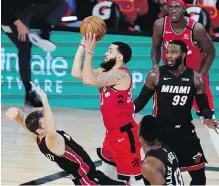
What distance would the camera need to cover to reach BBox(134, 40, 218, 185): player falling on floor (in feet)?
20.5

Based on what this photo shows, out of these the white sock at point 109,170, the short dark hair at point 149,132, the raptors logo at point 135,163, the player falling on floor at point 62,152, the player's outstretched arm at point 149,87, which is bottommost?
the white sock at point 109,170

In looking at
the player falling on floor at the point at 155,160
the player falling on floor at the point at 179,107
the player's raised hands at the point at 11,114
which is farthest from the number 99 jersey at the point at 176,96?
the player's raised hands at the point at 11,114

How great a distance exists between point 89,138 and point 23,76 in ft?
10.3

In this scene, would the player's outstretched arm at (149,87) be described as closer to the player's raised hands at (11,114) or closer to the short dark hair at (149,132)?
the player's raised hands at (11,114)

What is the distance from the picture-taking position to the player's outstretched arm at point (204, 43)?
8.16 m

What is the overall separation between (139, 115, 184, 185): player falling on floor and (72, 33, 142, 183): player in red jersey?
50.8 inches

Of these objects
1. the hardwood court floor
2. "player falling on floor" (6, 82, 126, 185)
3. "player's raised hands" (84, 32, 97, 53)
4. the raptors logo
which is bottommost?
the hardwood court floor

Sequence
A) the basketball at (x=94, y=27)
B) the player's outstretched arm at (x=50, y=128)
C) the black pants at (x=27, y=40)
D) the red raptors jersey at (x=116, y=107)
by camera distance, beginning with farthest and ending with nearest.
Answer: the black pants at (x=27, y=40), the basketball at (x=94, y=27), the red raptors jersey at (x=116, y=107), the player's outstretched arm at (x=50, y=128)

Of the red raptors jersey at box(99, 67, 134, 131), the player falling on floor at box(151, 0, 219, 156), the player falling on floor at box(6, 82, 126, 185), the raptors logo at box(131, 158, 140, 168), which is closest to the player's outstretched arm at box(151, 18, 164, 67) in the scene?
the player falling on floor at box(151, 0, 219, 156)

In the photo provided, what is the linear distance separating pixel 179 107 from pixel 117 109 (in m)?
0.58

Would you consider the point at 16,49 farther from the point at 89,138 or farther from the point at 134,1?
the point at 89,138

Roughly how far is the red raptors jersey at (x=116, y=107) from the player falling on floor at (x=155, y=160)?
133cm

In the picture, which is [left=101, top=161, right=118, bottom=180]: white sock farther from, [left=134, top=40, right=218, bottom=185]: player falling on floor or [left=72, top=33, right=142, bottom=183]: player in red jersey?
[left=134, top=40, right=218, bottom=185]: player falling on floor

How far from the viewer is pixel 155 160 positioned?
475cm
